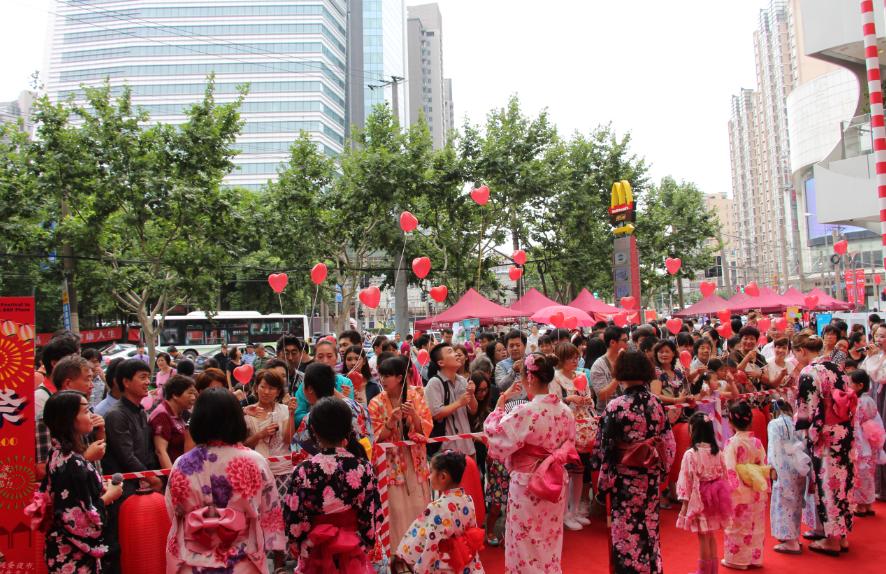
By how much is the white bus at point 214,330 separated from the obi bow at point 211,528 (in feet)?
88.2

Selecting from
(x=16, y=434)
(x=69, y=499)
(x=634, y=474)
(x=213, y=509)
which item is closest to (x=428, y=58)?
(x=634, y=474)

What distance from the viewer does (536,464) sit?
380 centimetres

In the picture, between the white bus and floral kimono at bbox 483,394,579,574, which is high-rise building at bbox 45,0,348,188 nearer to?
the white bus

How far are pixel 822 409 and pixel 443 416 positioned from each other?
110 inches

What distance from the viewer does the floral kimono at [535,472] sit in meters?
3.76

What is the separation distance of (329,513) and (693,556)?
10.3 feet

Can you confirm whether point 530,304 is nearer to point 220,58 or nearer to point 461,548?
point 461,548

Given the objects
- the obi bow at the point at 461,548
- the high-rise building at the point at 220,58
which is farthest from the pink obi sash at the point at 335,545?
the high-rise building at the point at 220,58

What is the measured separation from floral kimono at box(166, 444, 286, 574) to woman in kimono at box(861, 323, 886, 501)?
563cm

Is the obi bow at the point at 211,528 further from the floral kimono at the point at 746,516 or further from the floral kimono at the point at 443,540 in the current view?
the floral kimono at the point at 746,516

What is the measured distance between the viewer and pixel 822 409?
498 centimetres

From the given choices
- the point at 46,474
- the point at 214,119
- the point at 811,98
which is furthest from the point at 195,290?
the point at 811,98

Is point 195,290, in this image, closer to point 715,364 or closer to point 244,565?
point 715,364

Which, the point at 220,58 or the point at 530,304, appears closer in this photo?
the point at 530,304
